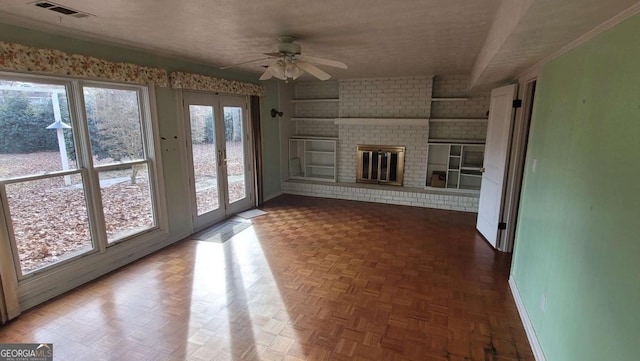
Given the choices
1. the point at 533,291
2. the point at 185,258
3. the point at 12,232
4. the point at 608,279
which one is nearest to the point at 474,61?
the point at 533,291

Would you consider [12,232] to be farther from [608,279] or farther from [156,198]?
[608,279]

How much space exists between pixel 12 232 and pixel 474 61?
15.9 feet

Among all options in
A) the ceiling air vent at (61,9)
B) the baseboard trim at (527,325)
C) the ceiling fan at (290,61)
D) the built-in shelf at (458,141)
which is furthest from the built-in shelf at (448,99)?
the ceiling air vent at (61,9)

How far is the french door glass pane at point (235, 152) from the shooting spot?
15.5 ft

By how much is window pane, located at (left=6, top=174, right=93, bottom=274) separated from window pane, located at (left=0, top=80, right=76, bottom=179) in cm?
13

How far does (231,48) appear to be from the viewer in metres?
3.14

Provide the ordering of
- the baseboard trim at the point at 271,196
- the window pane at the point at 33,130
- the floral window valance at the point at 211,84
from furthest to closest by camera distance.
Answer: the baseboard trim at the point at 271,196 < the floral window valance at the point at 211,84 < the window pane at the point at 33,130

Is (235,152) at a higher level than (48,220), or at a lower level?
higher

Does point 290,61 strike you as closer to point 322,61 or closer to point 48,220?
point 322,61

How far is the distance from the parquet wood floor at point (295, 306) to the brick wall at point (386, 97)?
2604mm

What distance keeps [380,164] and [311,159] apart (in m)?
1.56

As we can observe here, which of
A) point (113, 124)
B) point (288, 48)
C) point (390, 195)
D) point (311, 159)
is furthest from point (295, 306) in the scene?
point (311, 159)

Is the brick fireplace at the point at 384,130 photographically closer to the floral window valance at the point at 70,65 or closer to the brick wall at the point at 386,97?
the brick wall at the point at 386,97

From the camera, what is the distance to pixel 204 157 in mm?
4312
